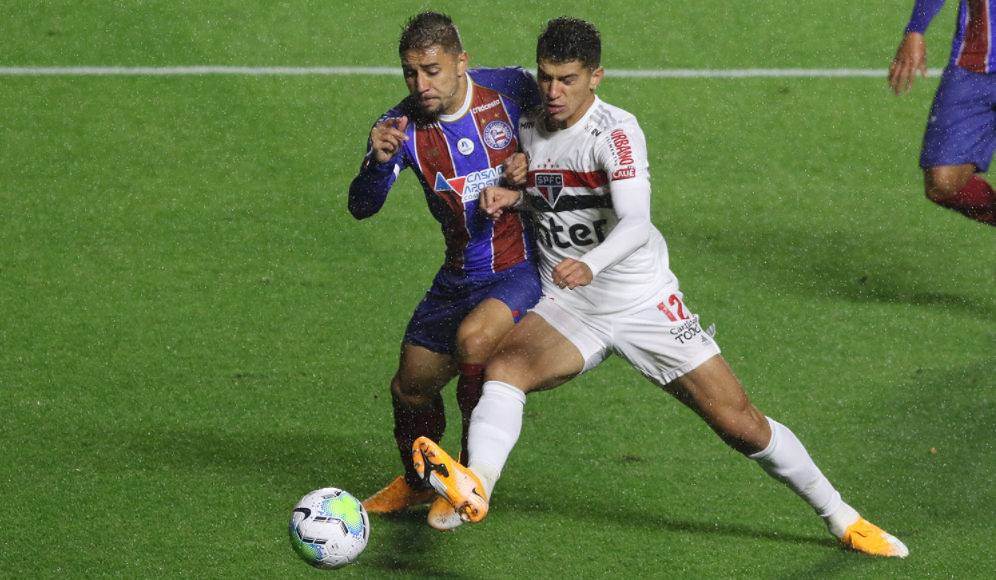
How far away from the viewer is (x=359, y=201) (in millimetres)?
4699

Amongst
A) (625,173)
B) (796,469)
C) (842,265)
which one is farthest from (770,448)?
(842,265)

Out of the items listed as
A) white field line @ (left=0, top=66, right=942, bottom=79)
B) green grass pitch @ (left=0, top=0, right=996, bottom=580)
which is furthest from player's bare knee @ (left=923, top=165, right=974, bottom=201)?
white field line @ (left=0, top=66, right=942, bottom=79)

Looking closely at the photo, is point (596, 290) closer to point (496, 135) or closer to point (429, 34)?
point (496, 135)

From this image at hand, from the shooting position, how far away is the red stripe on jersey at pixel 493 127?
4723 mm

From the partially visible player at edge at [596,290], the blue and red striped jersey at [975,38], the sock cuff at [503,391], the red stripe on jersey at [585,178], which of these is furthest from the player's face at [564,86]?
the blue and red striped jersey at [975,38]

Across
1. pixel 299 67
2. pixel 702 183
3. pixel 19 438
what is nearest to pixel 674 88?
pixel 702 183

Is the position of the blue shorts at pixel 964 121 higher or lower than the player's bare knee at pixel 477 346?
higher

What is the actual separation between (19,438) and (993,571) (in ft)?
14.0

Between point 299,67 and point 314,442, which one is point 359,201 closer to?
point 314,442

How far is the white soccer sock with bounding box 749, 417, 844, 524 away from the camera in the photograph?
14.9ft

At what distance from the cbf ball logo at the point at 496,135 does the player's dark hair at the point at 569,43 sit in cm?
46

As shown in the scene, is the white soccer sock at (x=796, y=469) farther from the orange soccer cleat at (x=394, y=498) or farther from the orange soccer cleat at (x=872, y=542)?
the orange soccer cleat at (x=394, y=498)

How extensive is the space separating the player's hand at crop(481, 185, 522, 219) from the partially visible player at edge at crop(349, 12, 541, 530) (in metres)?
0.05

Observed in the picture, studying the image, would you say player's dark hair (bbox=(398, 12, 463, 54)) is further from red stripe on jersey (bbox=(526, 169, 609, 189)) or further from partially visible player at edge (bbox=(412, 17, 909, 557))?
red stripe on jersey (bbox=(526, 169, 609, 189))
